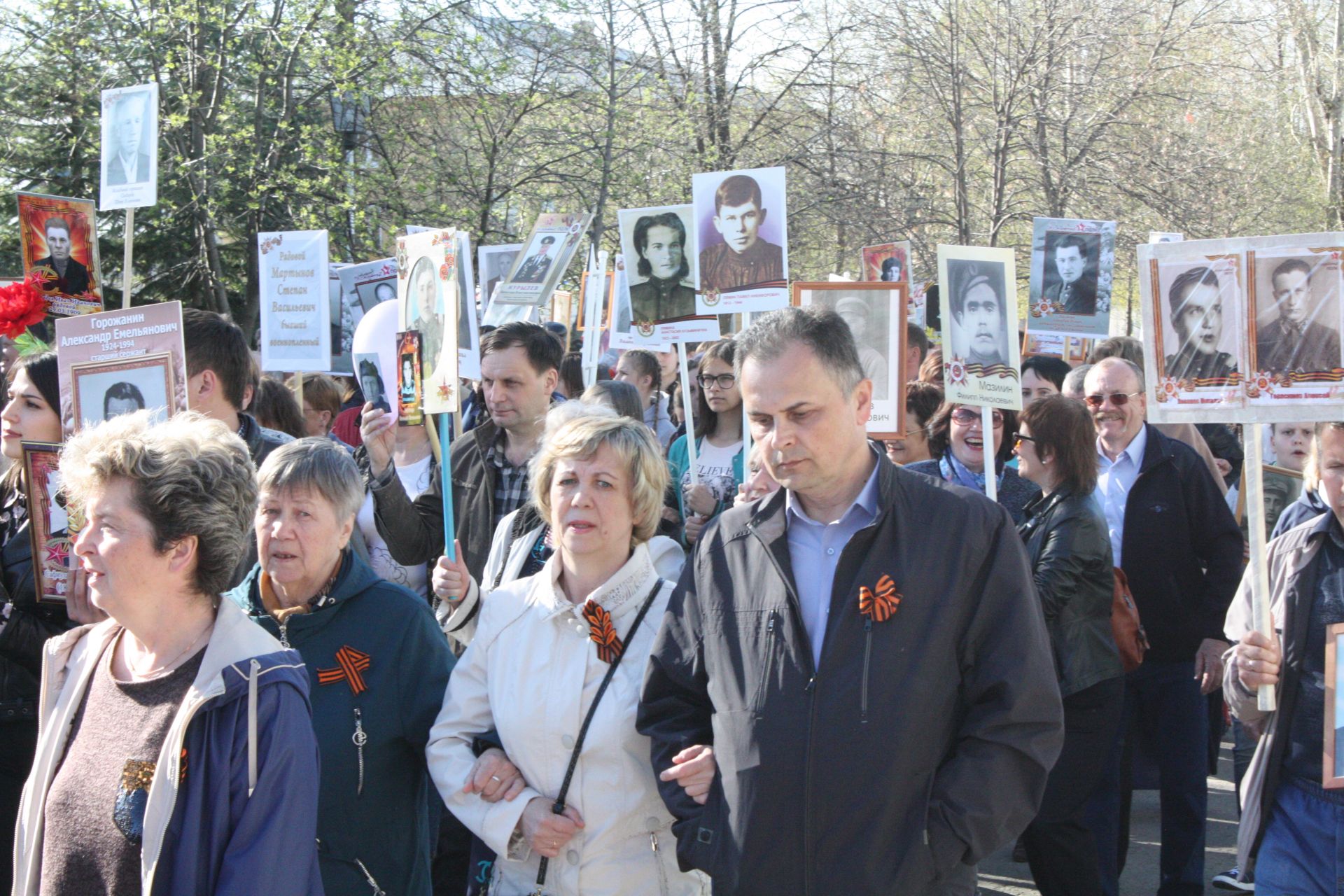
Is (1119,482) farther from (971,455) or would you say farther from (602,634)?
(602,634)

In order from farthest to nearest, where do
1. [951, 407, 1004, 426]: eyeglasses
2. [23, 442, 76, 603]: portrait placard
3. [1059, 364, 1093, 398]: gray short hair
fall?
1. [1059, 364, 1093, 398]: gray short hair
2. [951, 407, 1004, 426]: eyeglasses
3. [23, 442, 76, 603]: portrait placard

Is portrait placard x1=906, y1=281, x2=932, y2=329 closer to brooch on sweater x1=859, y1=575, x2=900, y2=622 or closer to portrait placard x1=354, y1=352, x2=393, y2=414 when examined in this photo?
portrait placard x1=354, y1=352, x2=393, y2=414

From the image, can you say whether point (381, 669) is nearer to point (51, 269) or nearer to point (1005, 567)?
point (1005, 567)

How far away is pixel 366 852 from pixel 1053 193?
625 inches

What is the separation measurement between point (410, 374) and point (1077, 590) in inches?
99.4

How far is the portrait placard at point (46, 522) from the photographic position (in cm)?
368

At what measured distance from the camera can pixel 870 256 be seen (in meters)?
11.4

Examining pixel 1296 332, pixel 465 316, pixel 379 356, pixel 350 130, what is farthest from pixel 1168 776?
pixel 350 130

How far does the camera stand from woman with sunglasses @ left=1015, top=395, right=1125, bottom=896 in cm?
456

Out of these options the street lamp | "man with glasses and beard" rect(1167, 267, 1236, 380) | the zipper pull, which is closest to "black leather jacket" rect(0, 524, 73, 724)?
the zipper pull

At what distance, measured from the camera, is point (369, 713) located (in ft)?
10.6

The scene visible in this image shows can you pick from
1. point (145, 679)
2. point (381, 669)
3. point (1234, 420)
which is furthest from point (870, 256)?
point (145, 679)

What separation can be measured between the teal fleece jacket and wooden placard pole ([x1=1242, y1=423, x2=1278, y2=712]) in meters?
2.20

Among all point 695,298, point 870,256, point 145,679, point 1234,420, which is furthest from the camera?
point 870,256
